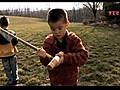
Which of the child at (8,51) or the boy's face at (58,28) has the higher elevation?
the boy's face at (58,28)

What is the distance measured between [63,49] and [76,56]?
0.14 meters

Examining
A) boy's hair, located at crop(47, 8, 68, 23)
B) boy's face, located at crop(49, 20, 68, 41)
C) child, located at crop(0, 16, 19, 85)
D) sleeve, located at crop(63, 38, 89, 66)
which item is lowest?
child, located at crop(0, 16, 19, 85)

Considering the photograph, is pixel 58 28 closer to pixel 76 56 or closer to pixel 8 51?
pixel 76 56

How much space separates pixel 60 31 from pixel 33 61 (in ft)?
14.6

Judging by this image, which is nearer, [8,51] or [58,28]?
[58,28]

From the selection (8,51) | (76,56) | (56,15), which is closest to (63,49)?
(76,56)

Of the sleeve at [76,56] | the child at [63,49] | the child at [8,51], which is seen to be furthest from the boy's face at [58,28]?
the child at [8,51]

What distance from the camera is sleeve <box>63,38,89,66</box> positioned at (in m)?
1.52

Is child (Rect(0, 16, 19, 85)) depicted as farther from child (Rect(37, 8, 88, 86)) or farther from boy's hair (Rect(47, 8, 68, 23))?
boy's hair (Rect(47, 8, 68, 23))

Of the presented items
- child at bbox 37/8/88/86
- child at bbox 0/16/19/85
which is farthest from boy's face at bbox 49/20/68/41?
child at bbox 0/16/19/85

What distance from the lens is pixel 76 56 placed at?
1576mm

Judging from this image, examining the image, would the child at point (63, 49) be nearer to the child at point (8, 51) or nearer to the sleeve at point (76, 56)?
the sleeve at point (76, 56)

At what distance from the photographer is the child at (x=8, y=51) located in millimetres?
3636
